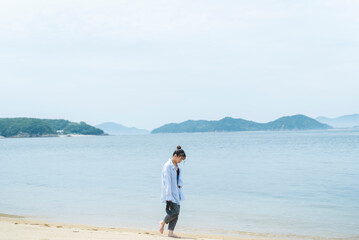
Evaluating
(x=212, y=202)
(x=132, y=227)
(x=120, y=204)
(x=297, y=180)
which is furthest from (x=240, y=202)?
(x=297, y=180)

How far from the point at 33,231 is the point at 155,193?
11.2 m

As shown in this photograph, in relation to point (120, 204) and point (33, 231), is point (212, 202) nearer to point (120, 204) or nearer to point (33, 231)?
point (120, 204)

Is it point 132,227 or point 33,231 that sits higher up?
point 33,231

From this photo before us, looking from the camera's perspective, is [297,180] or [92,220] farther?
[297,180]

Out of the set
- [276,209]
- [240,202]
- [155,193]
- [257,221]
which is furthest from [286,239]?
[155,193]

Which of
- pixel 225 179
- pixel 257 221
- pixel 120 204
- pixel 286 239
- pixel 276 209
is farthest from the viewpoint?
pixel 225 179

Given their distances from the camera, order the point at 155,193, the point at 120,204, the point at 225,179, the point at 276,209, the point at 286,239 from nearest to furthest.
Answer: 1. the point at 286,239
2. the point at 276,209
3. the point at 120,204
4. the point at 155,193
5. the point at 225,179

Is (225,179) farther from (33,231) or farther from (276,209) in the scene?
(33,231)

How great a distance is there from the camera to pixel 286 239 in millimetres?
10719

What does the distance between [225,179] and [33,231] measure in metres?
19.0

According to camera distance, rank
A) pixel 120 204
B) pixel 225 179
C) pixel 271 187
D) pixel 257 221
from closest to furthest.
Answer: pixel 257 221 < pixel 120 204 < pixel 271 187 < pixel 225 179

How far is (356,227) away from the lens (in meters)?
12.2

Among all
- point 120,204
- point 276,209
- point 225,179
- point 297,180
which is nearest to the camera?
point 276,209

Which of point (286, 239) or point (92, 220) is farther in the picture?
point (92, 220)
